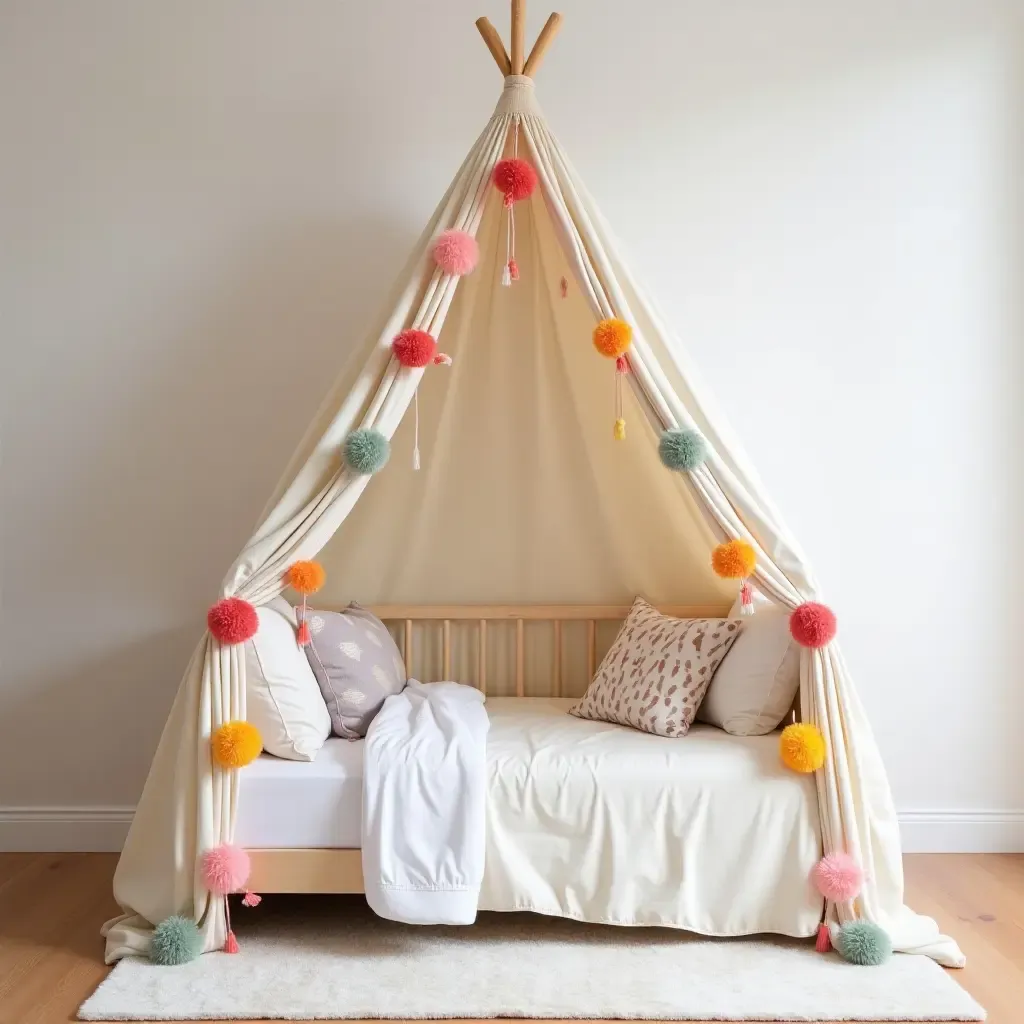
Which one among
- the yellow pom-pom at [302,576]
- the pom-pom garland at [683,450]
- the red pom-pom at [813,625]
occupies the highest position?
the pom-pom garland at [683,450]

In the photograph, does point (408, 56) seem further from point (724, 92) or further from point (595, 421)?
point (595, 421)

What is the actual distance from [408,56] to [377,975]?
278cm

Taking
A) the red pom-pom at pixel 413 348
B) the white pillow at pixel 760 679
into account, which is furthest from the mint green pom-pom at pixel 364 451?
the white pillow at pixel 760 679

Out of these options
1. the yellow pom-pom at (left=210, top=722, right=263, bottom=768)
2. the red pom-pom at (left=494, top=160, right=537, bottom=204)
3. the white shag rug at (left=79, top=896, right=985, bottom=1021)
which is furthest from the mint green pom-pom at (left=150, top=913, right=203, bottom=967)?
the red pom-pom at (left=494, top=160, right=537, bottom=204)

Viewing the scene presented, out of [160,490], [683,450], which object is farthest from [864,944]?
[160,490]

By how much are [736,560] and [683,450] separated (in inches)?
12.5

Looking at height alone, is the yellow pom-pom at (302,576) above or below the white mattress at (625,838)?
above

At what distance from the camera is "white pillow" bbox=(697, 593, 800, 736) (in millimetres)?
2877

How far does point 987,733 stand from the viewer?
11.6 feet

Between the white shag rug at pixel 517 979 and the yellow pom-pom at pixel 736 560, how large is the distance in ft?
3.09

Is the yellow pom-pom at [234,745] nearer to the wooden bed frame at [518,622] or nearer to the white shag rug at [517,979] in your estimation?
the white shag rug at [517,979]

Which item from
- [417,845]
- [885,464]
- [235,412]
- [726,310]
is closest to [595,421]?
[726,310]

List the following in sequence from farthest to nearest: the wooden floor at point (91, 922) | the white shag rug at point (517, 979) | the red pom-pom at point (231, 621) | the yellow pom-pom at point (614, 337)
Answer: the yellow pom-pom at point (614, 337), the red pom-pom at point (231, 621), the wooden floor at point (91, 922), the white shag rug at point (517, 979)

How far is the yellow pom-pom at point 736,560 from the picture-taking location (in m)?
2.78
